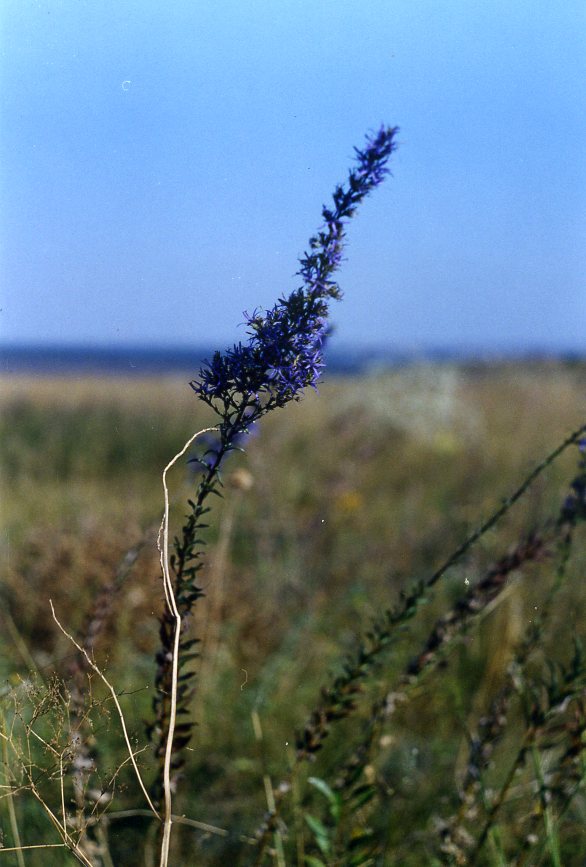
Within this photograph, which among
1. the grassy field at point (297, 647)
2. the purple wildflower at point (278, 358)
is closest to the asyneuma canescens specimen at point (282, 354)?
the purple wildflower at point (278, 358)

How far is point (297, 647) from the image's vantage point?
3475mm

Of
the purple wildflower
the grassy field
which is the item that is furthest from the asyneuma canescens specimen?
the grassy field

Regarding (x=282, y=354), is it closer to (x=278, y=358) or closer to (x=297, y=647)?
(x=278, y=358)

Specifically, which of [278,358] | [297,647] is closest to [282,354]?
[278,358]

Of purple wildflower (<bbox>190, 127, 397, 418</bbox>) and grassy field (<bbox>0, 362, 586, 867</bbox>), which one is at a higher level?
purple wildflower (<bbox>190, 127, 397, 418</bbox>)

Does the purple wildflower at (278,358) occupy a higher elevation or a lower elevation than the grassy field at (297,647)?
higher

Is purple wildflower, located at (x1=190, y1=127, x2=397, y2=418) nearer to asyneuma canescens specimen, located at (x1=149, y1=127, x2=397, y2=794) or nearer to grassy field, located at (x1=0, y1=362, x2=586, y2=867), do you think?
asyneuma canescens specimen, located at (x1=149, y1=127, x2=397, y2=794)

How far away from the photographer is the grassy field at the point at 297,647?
1.63 metres

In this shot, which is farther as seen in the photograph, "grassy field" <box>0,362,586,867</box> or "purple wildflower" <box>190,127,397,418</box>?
"grassy field" <box>0,362,586,867</box>

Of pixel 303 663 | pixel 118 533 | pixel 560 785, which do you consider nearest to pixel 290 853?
pixel 560 785

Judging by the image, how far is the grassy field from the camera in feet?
5.34

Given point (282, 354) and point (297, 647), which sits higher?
point (282, 354)

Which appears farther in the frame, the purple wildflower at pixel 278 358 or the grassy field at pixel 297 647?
the grassy field at pixel 297 647

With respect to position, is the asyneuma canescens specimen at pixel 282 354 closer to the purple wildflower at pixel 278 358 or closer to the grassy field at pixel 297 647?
the purple wildflower at pixel 278 358
